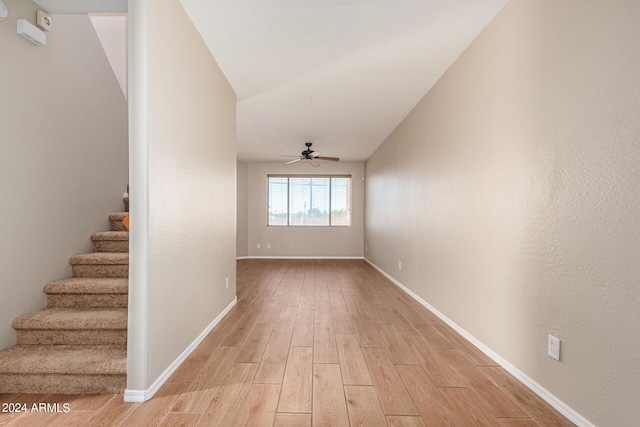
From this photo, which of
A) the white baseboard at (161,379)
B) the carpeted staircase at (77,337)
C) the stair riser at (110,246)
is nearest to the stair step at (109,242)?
the stair riser at (110,246)

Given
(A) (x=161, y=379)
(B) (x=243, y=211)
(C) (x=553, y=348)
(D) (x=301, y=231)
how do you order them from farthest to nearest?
1. (D) (x=301, y=231)
2. (B) (x=243, y=211)
3. (A) (x=161, y=379)
4. (C) (x=553, y=348)

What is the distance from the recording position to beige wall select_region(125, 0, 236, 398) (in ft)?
5.68

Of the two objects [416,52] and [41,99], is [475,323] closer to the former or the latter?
[416,52]

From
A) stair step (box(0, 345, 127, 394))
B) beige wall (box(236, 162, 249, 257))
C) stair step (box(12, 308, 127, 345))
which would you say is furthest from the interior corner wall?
beige wall (box(236, 162, 249, 257))

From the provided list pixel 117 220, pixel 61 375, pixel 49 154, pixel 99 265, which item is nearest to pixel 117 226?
pixel 117 220

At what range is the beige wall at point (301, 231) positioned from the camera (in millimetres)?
8180

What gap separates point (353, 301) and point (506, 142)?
2522 millimetres

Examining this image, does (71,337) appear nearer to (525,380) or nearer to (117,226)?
(117,226)

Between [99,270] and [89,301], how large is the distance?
0.31m

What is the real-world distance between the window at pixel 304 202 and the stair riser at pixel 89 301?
5.96 meters

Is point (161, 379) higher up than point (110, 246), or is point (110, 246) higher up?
point (110, 246)

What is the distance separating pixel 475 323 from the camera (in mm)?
2527

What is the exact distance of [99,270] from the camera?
8.24 feet

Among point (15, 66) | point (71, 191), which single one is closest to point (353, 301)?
point (71, 191)
